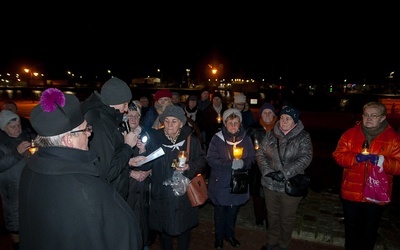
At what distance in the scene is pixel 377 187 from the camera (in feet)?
12.0

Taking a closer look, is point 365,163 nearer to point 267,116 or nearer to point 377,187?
point 377,187

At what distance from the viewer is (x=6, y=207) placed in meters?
3.74

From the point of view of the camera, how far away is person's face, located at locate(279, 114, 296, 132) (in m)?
3.97

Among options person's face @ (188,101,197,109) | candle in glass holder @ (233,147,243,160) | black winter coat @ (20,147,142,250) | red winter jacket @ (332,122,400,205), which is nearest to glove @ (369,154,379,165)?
red winter jacket @ (332,122,400,205)

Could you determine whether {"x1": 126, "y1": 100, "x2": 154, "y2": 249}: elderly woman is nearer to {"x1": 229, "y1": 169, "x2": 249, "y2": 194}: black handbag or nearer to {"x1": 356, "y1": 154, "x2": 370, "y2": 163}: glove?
{"x1": 229, "y1": 169, "x2": 249, "y2": 194}: black handbag

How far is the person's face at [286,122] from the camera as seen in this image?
13.0 feet

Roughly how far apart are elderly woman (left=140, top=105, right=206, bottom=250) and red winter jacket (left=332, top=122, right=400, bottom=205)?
2.10 m

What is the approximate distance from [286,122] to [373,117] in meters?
1.13

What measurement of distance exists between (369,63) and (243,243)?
2728 inches

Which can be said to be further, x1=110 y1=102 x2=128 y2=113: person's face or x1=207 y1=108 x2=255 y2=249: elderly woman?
x1=207 y1=108 x2=255 y2=249: elderly woman

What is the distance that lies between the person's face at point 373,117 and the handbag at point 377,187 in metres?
0.59

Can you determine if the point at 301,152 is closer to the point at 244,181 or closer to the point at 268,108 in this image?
the point at 244,181

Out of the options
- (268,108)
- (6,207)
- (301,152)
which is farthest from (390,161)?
(6,207)

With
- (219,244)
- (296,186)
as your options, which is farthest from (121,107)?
(219,244)
